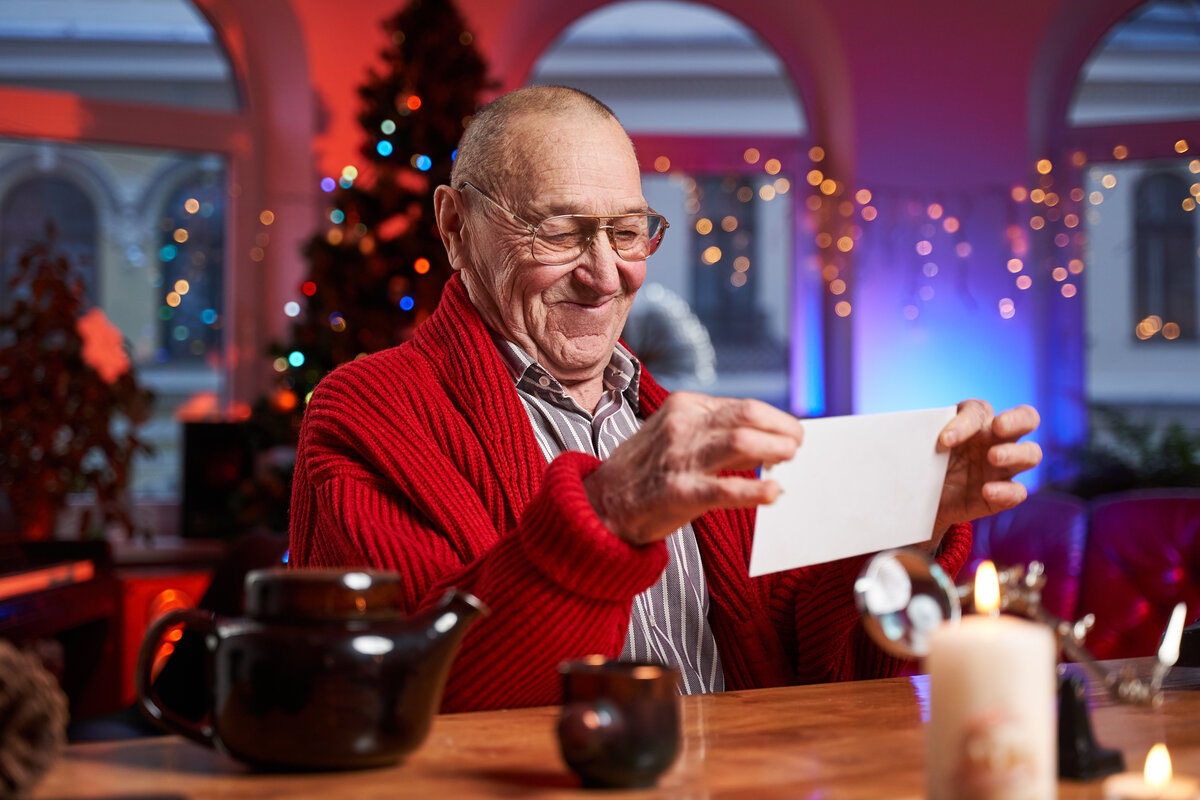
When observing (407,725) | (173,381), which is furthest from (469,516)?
(173,381)

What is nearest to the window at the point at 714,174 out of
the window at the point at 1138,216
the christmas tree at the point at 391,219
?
the christmas tree at the point at 391,219

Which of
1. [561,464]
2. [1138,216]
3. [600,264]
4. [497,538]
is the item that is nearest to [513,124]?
[600,264]

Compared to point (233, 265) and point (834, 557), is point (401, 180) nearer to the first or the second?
point (233, 265)

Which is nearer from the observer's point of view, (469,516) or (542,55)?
(469,516)

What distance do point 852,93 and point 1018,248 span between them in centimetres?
91

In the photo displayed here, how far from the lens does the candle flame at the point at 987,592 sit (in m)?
0.78

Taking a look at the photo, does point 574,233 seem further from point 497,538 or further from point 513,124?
point 497,538

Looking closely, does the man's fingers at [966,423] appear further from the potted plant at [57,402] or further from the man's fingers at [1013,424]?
the potted plant at [57,402]

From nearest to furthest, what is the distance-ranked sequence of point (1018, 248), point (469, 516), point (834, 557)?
point (834, 557), point (469, 516), point (1018, 248)

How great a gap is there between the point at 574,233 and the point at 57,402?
2.75m

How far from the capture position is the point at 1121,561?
2.87 m

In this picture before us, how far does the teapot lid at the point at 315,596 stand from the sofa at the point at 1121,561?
2346 millimetres

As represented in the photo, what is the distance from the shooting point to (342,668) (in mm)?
727

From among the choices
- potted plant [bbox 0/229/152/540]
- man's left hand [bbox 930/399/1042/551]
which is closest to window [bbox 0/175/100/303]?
potted plant [bbox 0/229/152/540]
